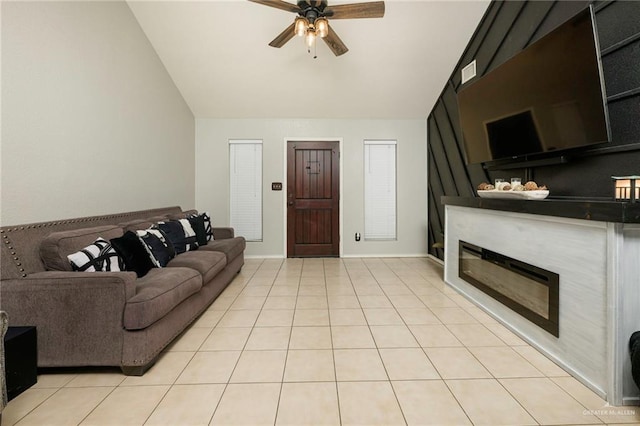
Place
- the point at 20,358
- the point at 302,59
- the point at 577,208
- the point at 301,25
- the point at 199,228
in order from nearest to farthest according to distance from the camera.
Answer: the point at 20,358 → the point at 577,208 → the point at 301,25 → the point at 199,228 → the point at 302,59

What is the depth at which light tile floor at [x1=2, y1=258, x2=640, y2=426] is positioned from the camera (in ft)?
4.76

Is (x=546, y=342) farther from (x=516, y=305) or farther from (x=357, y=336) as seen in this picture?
(x=357, y=336)

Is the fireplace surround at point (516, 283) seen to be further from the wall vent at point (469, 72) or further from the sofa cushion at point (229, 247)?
the sofa cushion at point (229, 247)

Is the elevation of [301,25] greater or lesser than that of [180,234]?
greater

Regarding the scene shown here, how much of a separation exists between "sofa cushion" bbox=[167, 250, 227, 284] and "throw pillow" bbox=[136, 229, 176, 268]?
102mm

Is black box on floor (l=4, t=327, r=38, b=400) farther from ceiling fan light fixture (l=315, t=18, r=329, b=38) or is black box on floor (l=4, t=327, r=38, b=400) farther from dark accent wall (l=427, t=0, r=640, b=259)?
dark accent wall (l=427, t=0, r=640, b=259)

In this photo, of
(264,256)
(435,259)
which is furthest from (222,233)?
(435,259)

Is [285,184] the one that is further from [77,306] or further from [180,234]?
[77,306]

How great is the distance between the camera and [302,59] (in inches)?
162

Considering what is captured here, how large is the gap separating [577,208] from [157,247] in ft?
10.3

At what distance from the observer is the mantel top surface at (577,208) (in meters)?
1.41

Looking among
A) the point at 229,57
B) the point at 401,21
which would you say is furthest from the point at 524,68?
the point at 229,57

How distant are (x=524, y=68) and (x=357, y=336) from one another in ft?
8.48

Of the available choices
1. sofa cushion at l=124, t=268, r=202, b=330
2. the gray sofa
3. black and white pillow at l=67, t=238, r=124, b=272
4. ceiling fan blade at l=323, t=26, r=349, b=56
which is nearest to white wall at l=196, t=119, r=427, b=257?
ceiling fan blade at l=323, t=26, r=349, b=56
